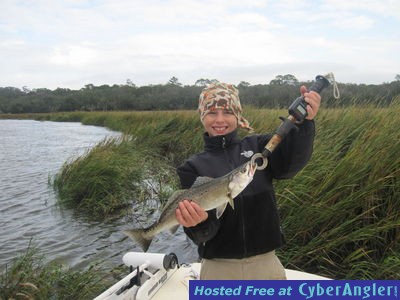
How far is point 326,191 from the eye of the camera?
5.39 meters

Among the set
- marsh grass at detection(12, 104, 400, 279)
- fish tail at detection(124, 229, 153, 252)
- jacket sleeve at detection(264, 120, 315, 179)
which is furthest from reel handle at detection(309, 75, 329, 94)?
marsh grass at detection(12, 104, 400, 279)

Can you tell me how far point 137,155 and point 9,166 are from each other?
320 inches

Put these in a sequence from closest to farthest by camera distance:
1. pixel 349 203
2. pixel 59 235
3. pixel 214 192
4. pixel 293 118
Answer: pixel 214 192, pixel 293 118, pixel 349 203, pixel 59 235

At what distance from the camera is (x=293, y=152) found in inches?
116

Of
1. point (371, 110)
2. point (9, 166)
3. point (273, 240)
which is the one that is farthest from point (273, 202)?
point (9, 166)

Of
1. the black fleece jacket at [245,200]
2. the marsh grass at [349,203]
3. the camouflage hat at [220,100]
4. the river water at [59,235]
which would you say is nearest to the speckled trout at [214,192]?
the black fleece jacket at [245,200]

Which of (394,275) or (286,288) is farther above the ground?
(286,288)

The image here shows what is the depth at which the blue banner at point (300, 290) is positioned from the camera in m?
2.35

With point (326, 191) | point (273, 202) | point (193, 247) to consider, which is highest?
point (273, 202)

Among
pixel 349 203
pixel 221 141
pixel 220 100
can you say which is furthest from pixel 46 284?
pixel 349 203

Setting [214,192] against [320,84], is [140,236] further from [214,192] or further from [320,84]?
[320,84]

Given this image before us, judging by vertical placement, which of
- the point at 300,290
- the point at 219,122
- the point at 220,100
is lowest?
the point at 300,290

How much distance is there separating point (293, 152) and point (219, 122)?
0.65 meters

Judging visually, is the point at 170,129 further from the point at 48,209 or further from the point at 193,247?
the point at 193,247
